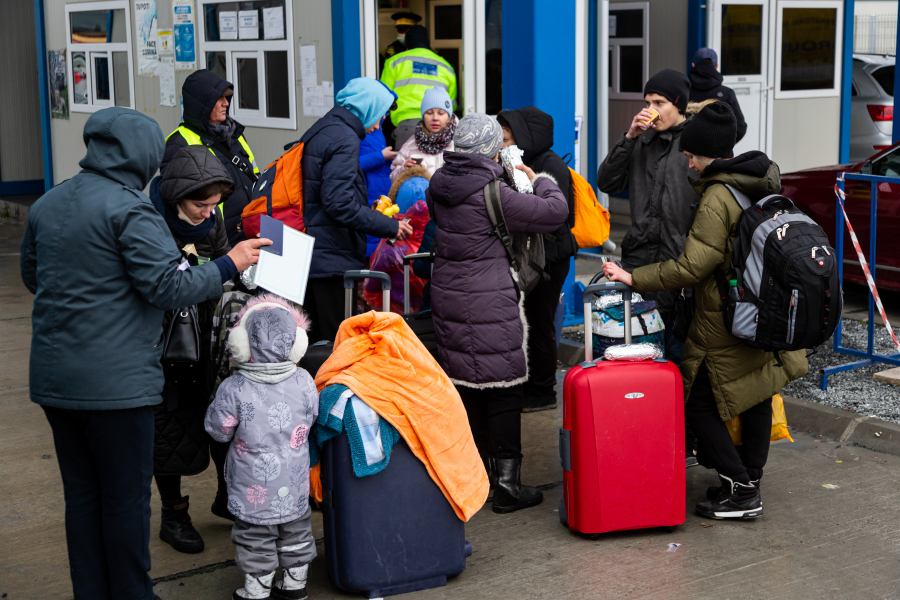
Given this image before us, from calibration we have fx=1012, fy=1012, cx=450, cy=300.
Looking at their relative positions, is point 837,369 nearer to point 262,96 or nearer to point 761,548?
point 761,548

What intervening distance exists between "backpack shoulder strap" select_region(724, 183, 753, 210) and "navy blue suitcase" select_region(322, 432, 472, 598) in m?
1.81

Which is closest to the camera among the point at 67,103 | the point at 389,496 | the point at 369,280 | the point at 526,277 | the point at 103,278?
the point at 103,278

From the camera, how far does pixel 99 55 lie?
12758 millimetres

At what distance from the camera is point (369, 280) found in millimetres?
6012

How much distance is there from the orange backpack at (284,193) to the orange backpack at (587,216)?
4.93 ft

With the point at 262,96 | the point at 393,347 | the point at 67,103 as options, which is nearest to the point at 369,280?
the point at 393,347

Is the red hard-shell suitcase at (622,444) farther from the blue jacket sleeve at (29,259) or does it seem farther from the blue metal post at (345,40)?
the blue metal post at (345,40)

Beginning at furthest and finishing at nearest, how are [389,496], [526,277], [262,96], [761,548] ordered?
[262,96], [526,277], [761,548], [389,496]

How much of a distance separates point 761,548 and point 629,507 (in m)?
0.57

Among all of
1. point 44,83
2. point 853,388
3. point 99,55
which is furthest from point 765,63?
point 44,83

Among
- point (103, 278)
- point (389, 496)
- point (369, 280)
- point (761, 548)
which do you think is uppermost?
point (103, 278)

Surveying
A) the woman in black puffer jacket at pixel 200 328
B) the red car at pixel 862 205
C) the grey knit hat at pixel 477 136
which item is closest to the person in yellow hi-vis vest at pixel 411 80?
the red car at pixel 862 205

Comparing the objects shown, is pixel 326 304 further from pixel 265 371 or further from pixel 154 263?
pixel 154 263

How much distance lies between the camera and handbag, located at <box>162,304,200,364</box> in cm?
372
